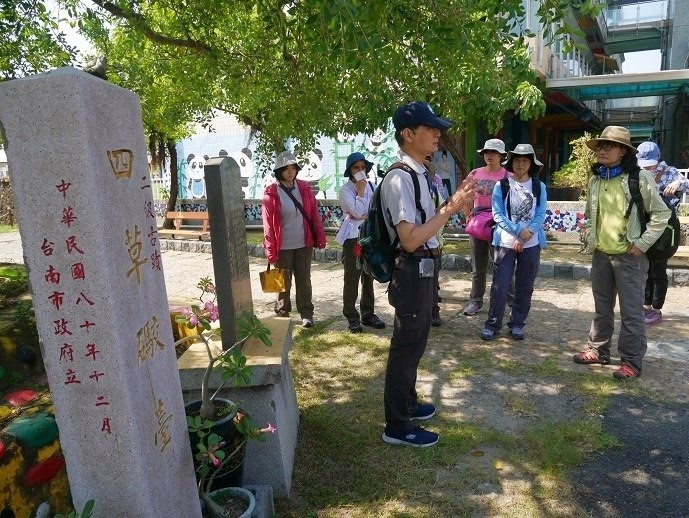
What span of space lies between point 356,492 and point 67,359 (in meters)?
1.75

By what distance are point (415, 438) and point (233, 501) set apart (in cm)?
122

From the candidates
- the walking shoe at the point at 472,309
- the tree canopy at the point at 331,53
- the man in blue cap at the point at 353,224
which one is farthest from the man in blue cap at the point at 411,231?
the walking shoe at the point at 472,309

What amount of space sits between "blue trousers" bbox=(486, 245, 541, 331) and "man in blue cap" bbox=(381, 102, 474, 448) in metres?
2.02

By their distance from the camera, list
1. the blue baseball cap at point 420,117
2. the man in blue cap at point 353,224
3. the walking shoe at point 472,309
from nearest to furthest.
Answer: the blue baseball cap at point 420,117 → the man in blue cap at point 353,224 → the walking shoe at point 472,309

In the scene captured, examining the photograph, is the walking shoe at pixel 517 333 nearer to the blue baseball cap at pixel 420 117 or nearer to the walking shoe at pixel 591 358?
the walking shoe at pixel 591 358

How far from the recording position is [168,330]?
200cm

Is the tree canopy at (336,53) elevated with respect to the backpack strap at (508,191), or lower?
elevated

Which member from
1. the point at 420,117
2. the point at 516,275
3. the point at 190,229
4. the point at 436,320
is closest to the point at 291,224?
the point at 436,320

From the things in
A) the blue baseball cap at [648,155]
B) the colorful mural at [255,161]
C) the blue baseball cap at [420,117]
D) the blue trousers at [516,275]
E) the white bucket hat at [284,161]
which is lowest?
the blue trousers at [516,275]

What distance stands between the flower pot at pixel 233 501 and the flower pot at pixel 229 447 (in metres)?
0.08

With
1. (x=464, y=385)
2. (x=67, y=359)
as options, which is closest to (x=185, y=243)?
(x=464, y=385)

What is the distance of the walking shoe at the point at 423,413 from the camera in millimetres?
3520

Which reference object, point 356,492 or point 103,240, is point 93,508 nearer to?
point 103,240

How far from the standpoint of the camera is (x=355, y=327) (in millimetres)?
5297
